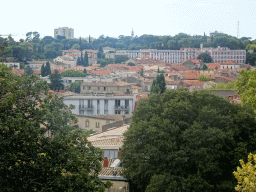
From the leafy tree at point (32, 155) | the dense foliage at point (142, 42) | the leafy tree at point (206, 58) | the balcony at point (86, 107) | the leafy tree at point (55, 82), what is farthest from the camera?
the leafy tree at point (206, 58)

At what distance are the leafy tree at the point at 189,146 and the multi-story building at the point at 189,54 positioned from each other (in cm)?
11242

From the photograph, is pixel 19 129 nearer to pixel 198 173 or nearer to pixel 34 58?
pixel 198 173

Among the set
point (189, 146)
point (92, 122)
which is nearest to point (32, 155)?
point (189, 146)

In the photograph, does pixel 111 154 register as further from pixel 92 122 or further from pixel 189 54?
pixel 189 54

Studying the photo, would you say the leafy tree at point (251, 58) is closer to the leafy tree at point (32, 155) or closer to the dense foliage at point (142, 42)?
the dense foliage at point (142, 42)

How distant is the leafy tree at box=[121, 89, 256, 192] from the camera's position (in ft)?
45.1

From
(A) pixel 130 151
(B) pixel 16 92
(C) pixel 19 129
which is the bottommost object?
(A) pixel 130 151

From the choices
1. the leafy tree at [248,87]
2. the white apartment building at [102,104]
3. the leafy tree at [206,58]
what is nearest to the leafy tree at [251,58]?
the leafy tree at [206,58]

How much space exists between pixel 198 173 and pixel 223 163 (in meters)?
1.34

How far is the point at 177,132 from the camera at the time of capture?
49.6ft

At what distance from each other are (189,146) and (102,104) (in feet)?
78.9

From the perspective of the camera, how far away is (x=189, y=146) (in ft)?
47.6

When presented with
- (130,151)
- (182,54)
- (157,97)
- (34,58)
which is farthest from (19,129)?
(182,54)

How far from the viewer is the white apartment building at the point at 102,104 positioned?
37.6 m
